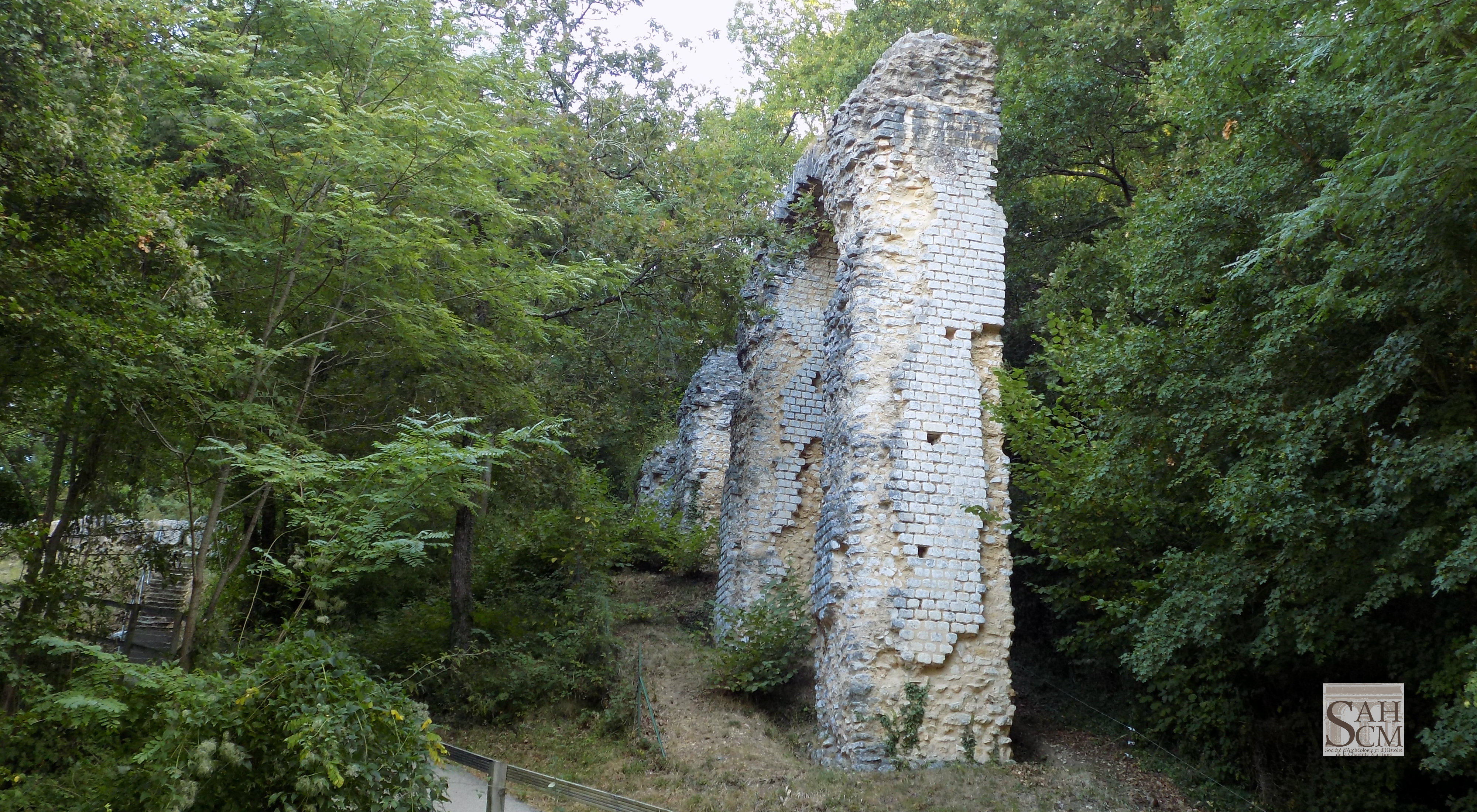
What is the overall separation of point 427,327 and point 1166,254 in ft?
21.8

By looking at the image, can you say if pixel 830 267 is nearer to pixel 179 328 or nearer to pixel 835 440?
pixel 835 440

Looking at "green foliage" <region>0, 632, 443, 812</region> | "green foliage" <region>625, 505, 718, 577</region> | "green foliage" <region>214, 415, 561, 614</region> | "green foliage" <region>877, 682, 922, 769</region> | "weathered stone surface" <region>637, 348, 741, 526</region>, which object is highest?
"weathered stone surface" <region>637, 348, 741, 526</region>

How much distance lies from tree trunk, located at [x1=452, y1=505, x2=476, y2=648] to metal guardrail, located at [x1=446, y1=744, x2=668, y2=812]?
4.65m

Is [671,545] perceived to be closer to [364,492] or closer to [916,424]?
[916,424]

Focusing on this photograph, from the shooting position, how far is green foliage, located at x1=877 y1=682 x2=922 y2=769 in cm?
851

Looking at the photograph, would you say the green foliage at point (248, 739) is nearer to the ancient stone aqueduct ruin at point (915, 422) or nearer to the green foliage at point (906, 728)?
the green foliage at point (906, 728)

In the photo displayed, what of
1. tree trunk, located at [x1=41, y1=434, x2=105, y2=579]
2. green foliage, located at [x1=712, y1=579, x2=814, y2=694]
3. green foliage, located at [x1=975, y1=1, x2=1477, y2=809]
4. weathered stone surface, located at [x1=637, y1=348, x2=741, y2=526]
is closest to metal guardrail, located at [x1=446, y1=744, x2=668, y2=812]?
green foliage, located at [x1=975, y1=1, x2=1477, y2=809]

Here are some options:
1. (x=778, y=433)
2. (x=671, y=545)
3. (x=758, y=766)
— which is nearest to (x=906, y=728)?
(x=758, y=766)

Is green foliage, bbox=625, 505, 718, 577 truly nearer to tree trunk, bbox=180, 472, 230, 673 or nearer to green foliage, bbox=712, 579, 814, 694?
green foliage, bbox=712, 579, 814, 694

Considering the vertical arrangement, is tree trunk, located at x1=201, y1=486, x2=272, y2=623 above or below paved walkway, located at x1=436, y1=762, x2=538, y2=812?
above

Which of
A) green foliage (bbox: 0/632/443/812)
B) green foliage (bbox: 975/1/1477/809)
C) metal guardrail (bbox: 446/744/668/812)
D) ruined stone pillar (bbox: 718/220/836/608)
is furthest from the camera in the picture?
ruined stone pillar (bbox: 718/220/836/608)

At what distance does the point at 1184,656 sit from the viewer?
348 inches

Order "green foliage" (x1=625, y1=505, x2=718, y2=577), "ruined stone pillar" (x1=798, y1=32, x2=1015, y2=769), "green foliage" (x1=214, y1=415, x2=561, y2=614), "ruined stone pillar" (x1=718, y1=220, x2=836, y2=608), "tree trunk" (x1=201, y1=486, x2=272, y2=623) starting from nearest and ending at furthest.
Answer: "green foliage" (x1=214, y1=415, x2=561, y2=614)
"tree trunk" (x1=201, y1=486, x2=272, y2=623)
"ruined stone pillar" (x1=798, y1=32, x2=1015, y2=769)
"ruined stone pillar" (x1=718, y1=220, x2=836, y2=608)
"green foliage" (x1=625, y1=505, x2=718, y2=577)

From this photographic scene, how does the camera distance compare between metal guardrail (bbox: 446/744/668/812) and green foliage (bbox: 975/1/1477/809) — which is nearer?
metal guardrail (bbox: 446/744/668/812)
